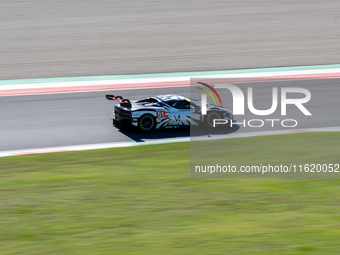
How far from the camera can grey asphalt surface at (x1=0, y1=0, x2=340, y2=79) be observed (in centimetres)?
2498

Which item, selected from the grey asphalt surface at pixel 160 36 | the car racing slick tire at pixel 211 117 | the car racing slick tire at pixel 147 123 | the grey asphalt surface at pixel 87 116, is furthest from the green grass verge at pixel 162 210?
the grey asphalt surface at pixel 160 36

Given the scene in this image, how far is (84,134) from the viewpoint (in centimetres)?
1342

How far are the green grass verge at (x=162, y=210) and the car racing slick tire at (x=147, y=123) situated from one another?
166 inches

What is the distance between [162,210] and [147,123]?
7.50 meters

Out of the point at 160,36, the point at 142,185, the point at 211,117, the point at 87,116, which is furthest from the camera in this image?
the point at 160,36

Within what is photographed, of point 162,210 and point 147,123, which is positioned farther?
point 147,123

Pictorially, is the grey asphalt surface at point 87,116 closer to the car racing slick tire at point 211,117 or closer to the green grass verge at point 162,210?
the car racing slick tire at point 211,117

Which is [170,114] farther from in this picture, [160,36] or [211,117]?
[160,36]

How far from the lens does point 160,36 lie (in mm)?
31156

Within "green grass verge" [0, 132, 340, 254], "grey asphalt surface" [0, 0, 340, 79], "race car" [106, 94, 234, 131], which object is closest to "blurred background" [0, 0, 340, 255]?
"green grass verge" [0, 132, 340, 254]

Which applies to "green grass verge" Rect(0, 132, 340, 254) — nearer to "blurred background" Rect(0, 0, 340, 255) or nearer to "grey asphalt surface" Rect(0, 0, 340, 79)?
"blurred background" Rect(0, 0, 340, 255)

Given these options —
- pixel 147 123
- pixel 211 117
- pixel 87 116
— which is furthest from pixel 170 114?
pixel 87 116

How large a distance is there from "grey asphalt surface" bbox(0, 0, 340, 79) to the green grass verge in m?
15.5

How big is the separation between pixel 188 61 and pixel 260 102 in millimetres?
9343
